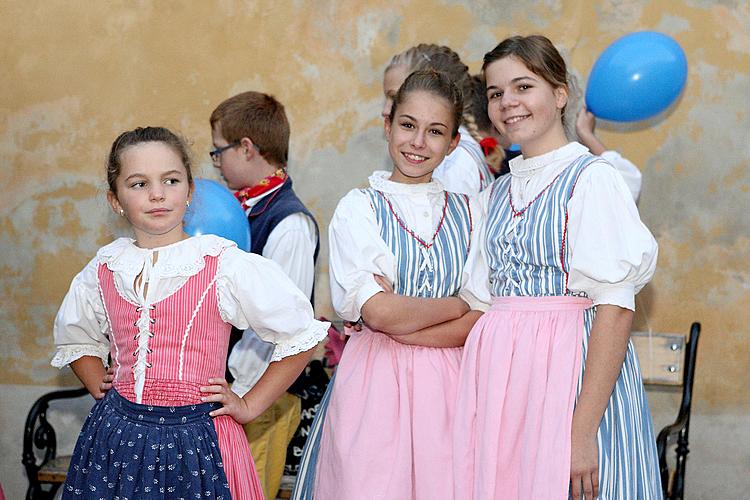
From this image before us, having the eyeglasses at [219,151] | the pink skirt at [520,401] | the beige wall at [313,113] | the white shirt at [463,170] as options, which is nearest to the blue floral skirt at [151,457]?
the pink skirt at [520,401]

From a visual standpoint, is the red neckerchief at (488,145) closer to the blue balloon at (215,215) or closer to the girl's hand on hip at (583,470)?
the blue balloon at (215,215)

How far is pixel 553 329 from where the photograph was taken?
7.18 feet

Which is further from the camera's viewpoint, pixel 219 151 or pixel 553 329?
pixel 219 151

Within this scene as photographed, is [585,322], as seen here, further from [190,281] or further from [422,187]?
Result: [190,281]

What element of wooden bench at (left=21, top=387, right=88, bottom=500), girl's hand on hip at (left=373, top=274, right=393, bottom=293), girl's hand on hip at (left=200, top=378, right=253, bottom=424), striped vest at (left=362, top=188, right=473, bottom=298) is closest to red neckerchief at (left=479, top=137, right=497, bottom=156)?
striped vest at (left=362, top=188, right=473, bottom=298)

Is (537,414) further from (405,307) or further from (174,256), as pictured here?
(174,256)

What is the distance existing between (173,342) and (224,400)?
0.18 metres

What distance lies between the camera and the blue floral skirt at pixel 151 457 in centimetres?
208

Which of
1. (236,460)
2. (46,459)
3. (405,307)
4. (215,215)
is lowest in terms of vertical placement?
(46,459)

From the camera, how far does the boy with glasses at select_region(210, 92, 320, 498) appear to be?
302cm

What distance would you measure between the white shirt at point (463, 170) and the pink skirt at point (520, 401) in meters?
0.63

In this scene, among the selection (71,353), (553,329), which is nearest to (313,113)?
(71,353)

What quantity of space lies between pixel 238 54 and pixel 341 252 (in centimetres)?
214

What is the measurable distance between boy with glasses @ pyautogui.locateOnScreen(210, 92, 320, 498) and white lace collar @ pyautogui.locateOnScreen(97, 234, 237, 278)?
776 mm
